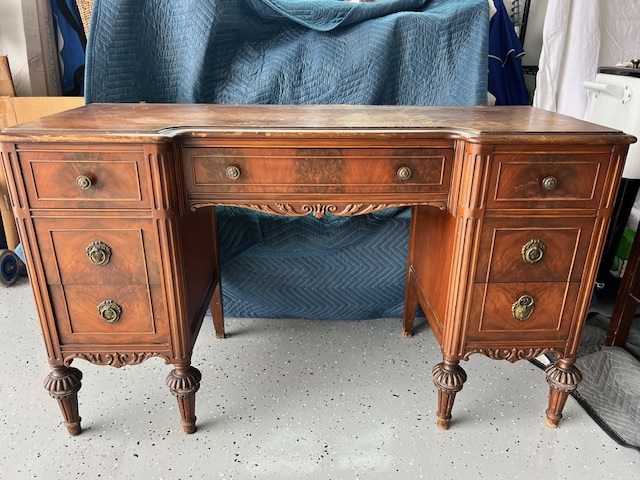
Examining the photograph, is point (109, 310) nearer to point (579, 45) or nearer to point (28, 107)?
point (28, 107)

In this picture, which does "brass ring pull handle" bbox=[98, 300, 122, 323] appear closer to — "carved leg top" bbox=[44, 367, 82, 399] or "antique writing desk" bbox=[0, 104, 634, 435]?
"antique writing desk" bbox=[0, 104, 634, 435]

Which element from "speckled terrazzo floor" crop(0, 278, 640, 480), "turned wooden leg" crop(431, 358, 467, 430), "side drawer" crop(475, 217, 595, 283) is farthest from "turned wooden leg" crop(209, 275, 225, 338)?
"side drawer" crop(475, 217, 595, 283)

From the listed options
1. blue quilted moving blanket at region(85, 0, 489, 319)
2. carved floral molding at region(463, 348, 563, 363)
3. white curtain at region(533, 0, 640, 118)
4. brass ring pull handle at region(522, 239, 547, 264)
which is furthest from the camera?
white curtain at region(533, 0, 640, 118)

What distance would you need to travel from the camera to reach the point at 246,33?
1.57m

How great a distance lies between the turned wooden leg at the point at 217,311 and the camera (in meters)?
1.58

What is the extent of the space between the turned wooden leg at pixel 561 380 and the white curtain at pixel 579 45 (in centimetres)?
110

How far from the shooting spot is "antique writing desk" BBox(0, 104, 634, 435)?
1.00m

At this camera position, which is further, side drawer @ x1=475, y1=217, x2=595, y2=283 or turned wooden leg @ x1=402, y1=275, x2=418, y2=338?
turned wooden leg @ x1=402, y1=275, x2=418, y2=338

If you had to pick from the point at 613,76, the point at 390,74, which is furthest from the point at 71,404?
the point at 613,76

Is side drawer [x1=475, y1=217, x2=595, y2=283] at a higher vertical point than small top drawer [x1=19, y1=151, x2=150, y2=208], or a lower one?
lower

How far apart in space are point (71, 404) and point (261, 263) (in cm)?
70

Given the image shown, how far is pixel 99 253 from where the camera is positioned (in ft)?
3.44

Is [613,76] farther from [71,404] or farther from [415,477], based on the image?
[71,404]

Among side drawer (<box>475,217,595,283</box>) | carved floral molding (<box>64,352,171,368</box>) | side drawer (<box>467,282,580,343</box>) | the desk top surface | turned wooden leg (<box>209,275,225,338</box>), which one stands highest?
the desk top surface
